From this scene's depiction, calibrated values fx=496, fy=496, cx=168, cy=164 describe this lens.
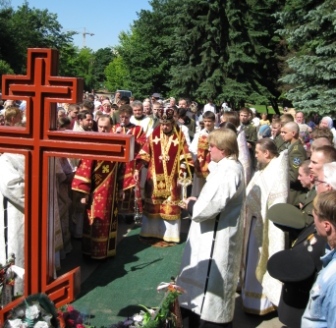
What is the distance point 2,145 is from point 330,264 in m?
1.90

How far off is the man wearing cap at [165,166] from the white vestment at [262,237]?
2.02 m

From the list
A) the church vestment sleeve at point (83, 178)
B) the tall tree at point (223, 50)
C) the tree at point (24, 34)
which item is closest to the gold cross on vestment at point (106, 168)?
the church vestment sleeve at point (83, 178)

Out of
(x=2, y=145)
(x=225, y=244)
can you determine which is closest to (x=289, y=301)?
(x=225, y=244)

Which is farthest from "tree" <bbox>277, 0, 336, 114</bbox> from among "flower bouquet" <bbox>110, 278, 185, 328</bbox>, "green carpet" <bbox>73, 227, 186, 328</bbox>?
"flower bouquet" <bbox>110, 278, 185, 328</bbox>

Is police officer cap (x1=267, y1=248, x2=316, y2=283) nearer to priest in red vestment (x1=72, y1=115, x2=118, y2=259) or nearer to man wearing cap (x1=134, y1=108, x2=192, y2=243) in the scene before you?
priest in red vestment (x1=72, y1=115, x2=118, y2=259)

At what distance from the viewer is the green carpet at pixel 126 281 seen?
502cm

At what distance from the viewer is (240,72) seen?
28859 mm

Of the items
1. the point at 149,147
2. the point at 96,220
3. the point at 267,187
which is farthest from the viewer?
the point at 149,147

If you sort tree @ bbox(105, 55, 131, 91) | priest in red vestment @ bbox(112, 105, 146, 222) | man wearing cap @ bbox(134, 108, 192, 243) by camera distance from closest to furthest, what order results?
1. man wearing cap @ bbox(134, 108, 192, 243)
2. priest in red vestment @ bbox(112, 105, 146, 222)
3. tree @ bbox(105, 55, 131, 91)

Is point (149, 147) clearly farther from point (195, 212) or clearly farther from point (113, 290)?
point (195, 212)

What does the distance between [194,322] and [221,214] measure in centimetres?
104

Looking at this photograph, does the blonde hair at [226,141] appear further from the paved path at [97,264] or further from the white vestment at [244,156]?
the white vestment at [244,156]

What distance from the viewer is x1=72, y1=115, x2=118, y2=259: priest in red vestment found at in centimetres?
588

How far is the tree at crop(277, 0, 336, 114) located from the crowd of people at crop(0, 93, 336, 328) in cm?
786
